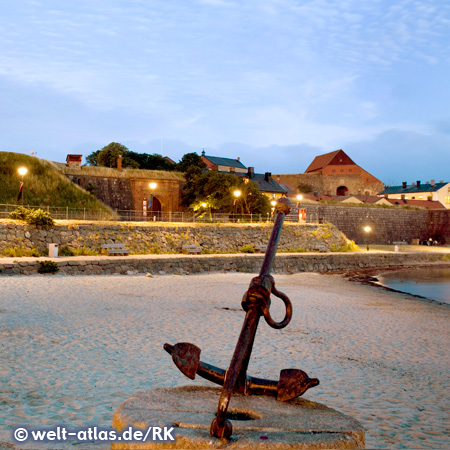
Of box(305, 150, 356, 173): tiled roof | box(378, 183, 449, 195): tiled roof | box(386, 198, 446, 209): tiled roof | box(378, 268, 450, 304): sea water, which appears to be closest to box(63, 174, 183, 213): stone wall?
box(378, 268, 450, 304): sea water

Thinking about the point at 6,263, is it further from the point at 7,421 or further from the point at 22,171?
the point at 7,421

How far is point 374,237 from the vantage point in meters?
50.1

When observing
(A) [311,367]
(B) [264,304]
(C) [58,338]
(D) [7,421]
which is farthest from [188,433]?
(C) [58,338]

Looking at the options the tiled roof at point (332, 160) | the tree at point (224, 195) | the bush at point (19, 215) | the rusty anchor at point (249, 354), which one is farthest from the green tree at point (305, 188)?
the rusty anchor at point (249, 354)

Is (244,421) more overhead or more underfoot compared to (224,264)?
more overhead

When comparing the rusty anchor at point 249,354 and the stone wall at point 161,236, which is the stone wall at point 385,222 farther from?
the rusty anchor at point 249,354

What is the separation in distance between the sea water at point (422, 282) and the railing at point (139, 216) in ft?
35.9

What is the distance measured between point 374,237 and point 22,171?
3722 cm

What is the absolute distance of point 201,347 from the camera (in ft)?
26.1

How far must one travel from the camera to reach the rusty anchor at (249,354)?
3115 mm

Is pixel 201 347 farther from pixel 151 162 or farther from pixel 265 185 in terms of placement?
pixel 265 185

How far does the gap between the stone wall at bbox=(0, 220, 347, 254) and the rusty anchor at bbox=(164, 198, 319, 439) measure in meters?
20.3

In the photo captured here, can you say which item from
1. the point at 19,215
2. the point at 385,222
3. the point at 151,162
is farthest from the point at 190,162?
the point at 19,215
